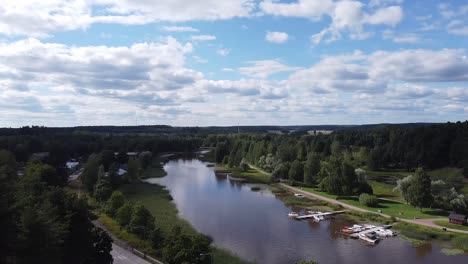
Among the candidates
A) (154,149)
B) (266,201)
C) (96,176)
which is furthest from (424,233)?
(154,149)

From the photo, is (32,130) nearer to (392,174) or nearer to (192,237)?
(392,174)

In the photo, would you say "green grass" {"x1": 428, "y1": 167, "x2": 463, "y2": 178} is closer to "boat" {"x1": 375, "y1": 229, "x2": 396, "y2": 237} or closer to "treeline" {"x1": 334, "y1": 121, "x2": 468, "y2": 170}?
"treeline" {"x1": 334, "y1": 121, "x2": 468, "y2": 170}

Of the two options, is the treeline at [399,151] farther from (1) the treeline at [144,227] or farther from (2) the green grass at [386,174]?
(1) the treeline at [144,227]

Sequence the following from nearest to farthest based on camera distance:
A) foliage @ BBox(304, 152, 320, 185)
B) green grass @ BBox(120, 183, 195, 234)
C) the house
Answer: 1. green grass @ BBox(120, 183, 195, 234)
2. the house
3. foliage @ BBox(304, 152, 320, 185)

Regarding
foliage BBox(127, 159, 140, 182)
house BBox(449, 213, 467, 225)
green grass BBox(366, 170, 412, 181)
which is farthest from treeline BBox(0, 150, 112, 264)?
green grass BBox(366, 170, 412, 181)

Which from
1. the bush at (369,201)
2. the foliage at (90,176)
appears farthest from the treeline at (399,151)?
the foliage at (90,176)

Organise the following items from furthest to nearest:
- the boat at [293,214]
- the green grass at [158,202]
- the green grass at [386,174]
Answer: the green grass at [386,174], the boat at [293,214], the green grass at [158,202]
